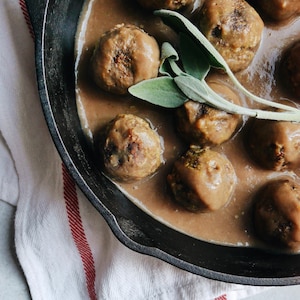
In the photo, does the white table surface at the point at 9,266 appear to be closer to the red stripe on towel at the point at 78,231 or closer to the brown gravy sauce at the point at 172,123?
the red stripe on towel at the point at 78,231

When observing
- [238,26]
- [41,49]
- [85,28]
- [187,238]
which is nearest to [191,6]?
[238,26]

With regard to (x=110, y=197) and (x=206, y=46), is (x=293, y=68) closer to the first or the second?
(x=206, y=46)

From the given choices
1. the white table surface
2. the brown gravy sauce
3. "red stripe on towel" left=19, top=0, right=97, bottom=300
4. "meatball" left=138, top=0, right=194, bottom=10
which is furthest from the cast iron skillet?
the white table surface

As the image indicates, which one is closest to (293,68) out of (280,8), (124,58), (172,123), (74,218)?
(280,8)

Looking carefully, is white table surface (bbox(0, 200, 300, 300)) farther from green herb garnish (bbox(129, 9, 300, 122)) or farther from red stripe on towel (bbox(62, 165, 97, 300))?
green herb garnish (bbox(129, 9, 300, 122))

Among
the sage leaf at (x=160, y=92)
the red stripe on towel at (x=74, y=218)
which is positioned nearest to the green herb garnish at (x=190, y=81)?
the sage leaf at (x=160, y=92)
